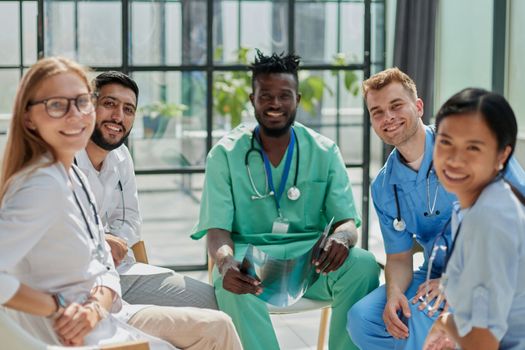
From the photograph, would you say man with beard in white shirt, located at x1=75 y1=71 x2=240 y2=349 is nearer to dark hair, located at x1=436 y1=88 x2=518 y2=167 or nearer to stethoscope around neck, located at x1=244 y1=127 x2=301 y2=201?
stethoscope around neck, located at x1=244 y1=127 x2=301 y2=201

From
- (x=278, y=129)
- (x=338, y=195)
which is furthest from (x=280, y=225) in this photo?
(x=278, y=129)

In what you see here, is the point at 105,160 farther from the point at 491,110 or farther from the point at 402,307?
the point at 491,110

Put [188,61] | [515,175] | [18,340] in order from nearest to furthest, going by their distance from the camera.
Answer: [18,340], [515,175], [188,61]

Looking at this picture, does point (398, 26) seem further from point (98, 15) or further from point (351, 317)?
point (351, 317)

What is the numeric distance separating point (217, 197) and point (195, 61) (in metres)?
1.70

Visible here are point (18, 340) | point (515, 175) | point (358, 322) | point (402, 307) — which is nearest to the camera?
point (18, 340)

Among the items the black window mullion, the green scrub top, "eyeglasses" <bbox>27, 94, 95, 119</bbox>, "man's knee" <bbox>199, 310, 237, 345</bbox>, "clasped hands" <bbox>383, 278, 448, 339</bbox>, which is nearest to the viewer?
"eyeglasses" <bbox>27, 94, 95, 119</bbox>

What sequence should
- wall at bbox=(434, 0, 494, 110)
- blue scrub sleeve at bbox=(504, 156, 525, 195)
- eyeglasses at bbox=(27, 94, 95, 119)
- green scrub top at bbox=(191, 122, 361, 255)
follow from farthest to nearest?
A: 1. wall at bbox=(434, 0, 494, 110)
2. green scrub top at bbox=(191, 122, 361, 255)
3. blue scrub sleeve at bbox=(504, 156, 525, 195)
4. eyeglasses at bbox=(27, 94, 95, 119)

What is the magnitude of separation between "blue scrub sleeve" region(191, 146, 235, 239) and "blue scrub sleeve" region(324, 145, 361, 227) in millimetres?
350

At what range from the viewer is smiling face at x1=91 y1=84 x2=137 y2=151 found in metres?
2.92

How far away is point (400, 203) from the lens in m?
2.93

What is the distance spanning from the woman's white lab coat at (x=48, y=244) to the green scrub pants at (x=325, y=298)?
934mm

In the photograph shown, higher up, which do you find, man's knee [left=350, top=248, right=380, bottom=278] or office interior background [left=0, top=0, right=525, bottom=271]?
office interior background [left=0, top=0, right=525, bottom=271]

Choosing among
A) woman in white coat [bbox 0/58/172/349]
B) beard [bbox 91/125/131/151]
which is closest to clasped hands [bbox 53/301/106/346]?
woman in white coat [bbox 0/58/172/349]
